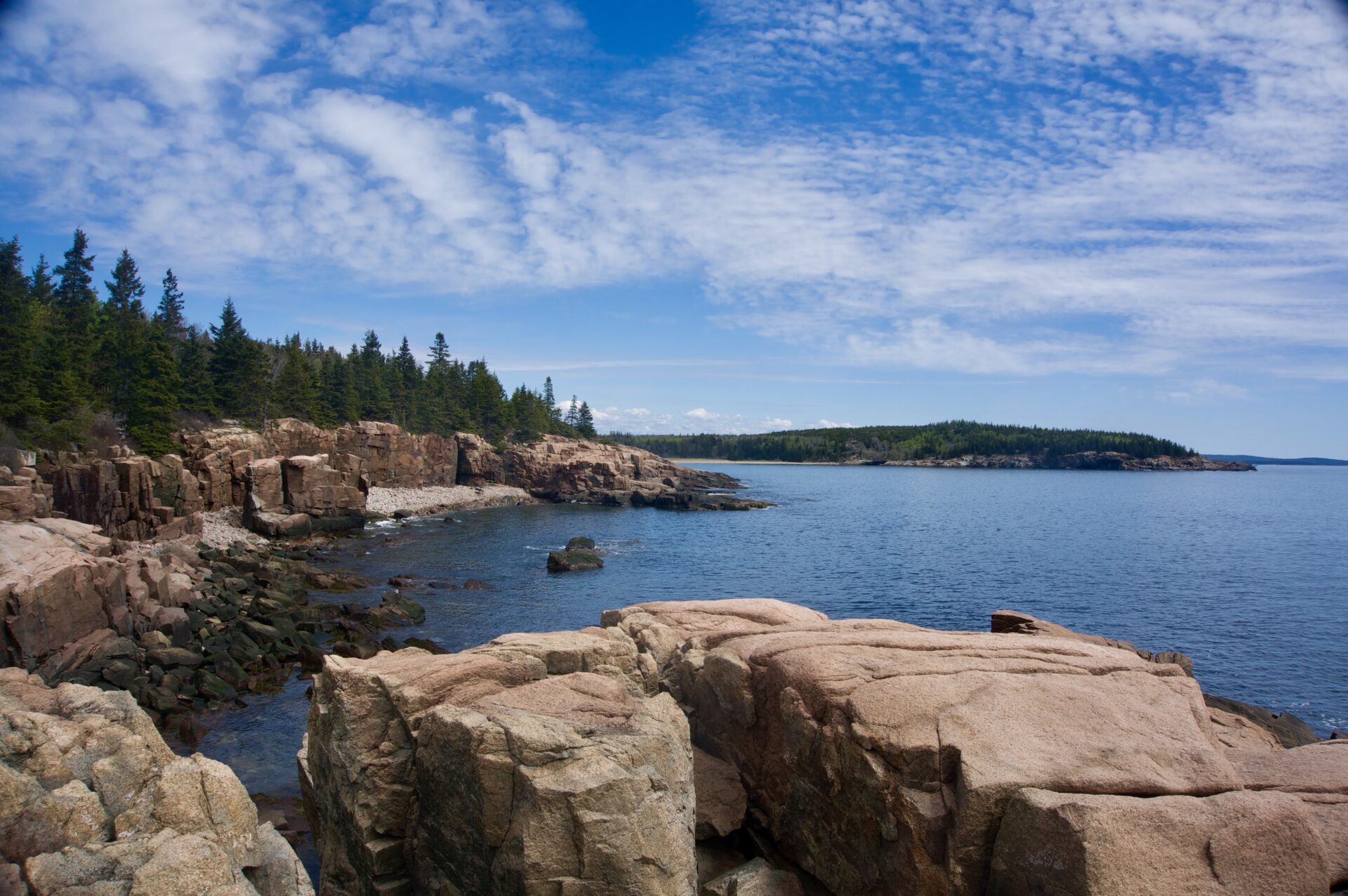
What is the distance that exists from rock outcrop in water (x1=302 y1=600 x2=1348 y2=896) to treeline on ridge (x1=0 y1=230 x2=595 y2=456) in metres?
52.4

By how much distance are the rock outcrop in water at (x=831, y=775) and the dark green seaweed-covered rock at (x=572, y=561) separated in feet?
118

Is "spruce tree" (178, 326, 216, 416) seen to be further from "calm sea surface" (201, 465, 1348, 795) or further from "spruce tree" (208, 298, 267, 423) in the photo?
"calm sea surface" (201, 465, 1348, 795)

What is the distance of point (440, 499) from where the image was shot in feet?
274

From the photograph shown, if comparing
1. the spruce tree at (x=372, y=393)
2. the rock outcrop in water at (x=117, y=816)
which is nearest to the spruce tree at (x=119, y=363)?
the spruce tree at (x=372, y=393)

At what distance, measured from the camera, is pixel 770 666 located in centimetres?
1253

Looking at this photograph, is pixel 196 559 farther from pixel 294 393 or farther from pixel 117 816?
pixel 294 393

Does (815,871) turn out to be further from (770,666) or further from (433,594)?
(433,594)

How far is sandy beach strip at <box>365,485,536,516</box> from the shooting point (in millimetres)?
74812

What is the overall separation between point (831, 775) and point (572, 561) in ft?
131

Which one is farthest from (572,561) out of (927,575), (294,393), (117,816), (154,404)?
(294,393)

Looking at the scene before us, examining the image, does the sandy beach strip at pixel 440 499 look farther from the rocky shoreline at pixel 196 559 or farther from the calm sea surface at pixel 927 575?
the calm sea surface at pixel 927 575

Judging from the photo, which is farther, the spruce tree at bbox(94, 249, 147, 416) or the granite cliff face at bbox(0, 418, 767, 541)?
the spruce tree at bbox(94, 249, 147, 416)

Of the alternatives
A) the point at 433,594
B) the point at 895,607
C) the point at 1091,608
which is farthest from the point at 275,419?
the point at 1091,608

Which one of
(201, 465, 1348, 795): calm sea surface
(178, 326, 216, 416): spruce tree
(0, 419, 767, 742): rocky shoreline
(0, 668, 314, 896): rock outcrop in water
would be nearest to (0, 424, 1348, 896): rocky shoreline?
(0, 668, 314, 896): rock outcrop in water
